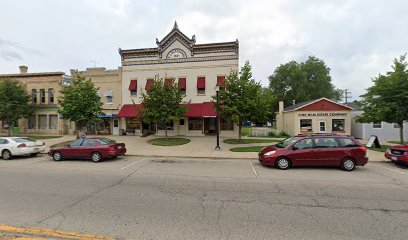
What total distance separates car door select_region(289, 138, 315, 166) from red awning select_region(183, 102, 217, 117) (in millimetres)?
12002

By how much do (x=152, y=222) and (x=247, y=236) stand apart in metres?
1.91

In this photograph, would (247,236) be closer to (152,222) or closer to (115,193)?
(152,222)

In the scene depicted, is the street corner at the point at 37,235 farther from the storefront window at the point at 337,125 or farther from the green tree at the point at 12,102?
the green tree at the point at 12,102

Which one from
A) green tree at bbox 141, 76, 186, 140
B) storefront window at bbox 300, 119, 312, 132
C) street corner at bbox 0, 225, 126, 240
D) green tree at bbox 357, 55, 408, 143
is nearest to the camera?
street corner at bbox 0, 225, 126, 240

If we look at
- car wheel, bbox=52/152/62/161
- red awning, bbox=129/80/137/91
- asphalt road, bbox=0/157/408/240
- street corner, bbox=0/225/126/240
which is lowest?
asphalt road, bbox=0/157/408/240

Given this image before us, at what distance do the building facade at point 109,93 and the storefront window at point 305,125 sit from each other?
21886 millimetres

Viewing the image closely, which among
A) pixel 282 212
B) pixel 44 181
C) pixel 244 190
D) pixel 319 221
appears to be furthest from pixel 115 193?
pixel 319 221

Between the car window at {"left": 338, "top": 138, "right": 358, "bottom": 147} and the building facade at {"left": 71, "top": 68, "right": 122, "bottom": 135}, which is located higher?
the building facade at {"left": 71, "top": 68, "right": 122, "bottom": 135}

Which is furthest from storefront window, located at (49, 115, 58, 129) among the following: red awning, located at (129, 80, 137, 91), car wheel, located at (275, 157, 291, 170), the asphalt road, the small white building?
the small white building

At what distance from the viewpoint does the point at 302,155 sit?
948 cm

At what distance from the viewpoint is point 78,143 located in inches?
476

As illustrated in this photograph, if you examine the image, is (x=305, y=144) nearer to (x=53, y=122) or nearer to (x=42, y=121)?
(x=53, y=122)

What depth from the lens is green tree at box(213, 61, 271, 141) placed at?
1727 centimetres

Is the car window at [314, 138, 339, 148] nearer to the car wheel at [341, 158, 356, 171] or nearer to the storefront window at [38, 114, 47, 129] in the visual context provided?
the car wheel at [341, 158, 356, 171]
